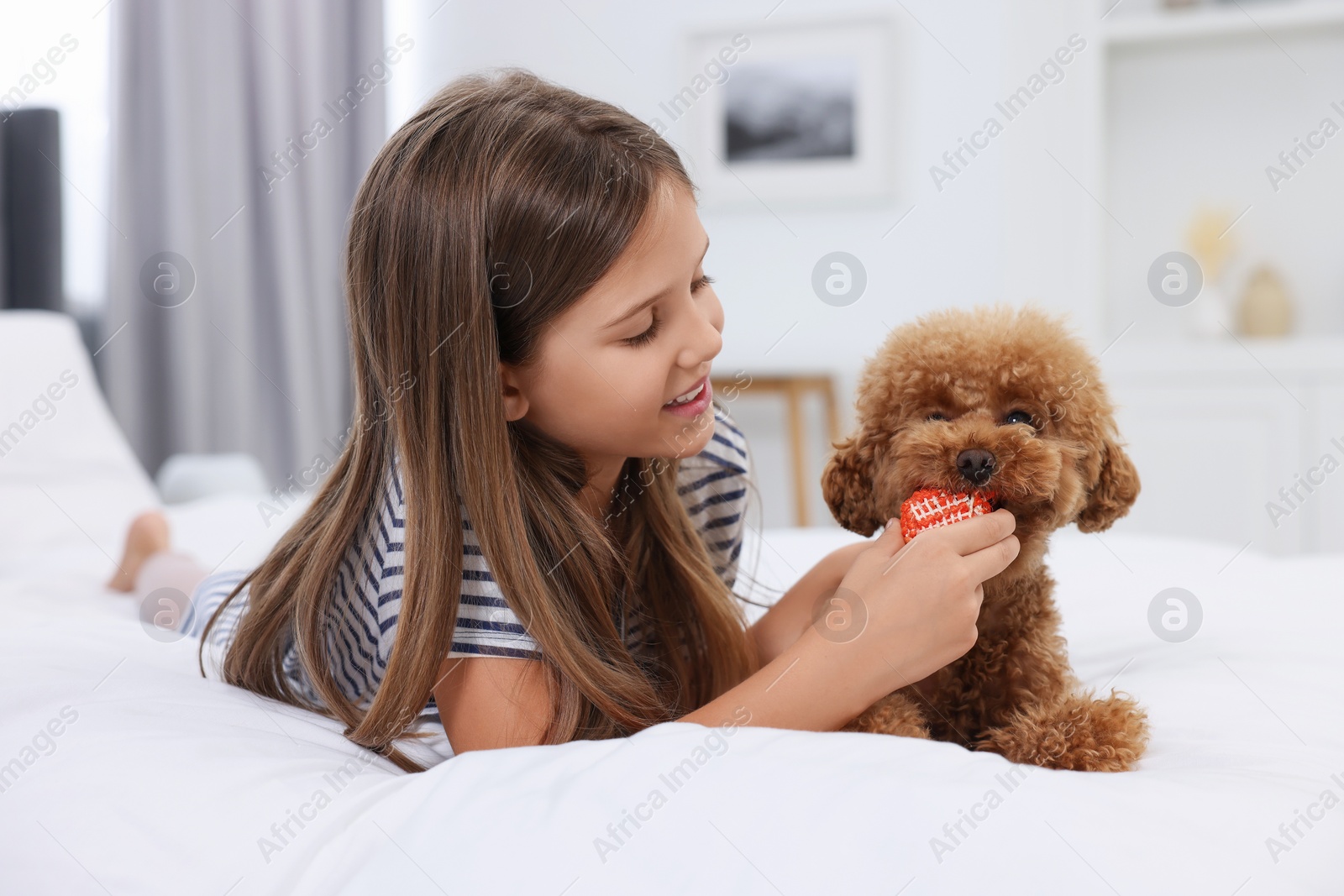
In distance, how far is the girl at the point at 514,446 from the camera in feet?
2.88

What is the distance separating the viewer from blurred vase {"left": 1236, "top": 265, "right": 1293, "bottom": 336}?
10.5 ft

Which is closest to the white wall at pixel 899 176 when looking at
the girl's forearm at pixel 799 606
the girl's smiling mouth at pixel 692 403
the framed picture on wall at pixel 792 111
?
the framed picture on wall at pixel 792 111

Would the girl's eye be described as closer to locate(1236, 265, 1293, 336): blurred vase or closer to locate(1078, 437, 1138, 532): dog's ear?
locate(1078, 437, 1138, 532): dog's ear

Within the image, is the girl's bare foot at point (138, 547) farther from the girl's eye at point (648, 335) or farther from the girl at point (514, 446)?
the girl's eye at point (648, 335)

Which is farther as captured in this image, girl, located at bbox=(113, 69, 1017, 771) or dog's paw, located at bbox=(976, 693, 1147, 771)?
girl, located at bbox=(113, 69, 1017, 771)

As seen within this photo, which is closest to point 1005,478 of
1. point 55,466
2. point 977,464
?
point 977,464

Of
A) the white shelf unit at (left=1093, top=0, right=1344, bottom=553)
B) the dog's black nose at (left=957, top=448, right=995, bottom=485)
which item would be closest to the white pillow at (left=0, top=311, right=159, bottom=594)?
the dog's black nose at (left=957, top=448, right=995, bottom=485)

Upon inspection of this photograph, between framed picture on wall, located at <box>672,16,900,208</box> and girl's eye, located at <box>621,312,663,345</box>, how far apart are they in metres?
2.74

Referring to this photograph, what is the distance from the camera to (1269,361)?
9.73 ft

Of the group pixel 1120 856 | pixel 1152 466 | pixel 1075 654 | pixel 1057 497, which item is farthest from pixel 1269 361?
pixel 1120 856

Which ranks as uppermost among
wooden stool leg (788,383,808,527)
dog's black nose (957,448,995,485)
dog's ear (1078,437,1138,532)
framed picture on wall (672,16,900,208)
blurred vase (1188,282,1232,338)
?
framed picture on wall (672,16,900,208)

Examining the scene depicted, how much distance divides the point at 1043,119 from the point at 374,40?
7.55 feet

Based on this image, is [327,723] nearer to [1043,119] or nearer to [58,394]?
[58,394]

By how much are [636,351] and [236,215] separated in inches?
113
